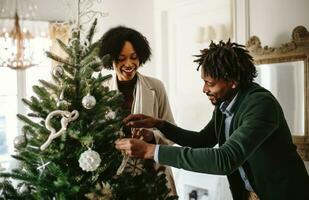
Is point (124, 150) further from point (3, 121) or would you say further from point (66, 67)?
point (3, 121)

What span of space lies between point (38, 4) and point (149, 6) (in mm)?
1198

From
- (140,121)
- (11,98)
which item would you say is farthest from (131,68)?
(11,98)

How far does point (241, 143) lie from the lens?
1282 millimetres

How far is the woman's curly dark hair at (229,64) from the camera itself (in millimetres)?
1469

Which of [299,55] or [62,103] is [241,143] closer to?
[62,103]

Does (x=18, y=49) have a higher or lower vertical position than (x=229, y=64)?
higher

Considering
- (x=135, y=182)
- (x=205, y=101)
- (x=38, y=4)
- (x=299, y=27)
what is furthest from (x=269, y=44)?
(x=38, y=4)

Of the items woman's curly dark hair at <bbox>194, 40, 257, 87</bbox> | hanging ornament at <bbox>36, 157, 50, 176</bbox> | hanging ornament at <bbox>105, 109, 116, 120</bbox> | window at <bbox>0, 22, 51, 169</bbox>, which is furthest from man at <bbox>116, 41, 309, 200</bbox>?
window at <bbox>0, 22, 51, 169</bbox>

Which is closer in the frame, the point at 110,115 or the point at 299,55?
the point at 110,115

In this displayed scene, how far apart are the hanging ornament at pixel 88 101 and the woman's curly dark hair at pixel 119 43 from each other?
0.59 meters

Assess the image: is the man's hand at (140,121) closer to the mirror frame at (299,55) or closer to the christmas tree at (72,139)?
the christmas tree at (72,139)

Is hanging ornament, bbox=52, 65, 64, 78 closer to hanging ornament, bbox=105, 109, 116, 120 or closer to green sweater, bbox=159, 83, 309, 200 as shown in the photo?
hanging ornament, bbox=105, 109, 116, 120

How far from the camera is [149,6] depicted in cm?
333

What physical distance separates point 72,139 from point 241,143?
55 centimetres
